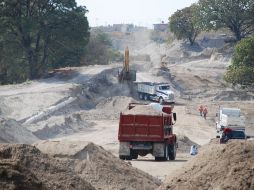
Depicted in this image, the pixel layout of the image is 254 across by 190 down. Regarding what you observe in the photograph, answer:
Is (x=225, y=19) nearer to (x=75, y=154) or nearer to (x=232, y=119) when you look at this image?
(x=232, y=119)

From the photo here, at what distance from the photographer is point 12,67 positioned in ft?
237

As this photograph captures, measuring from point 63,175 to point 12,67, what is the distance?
58.4 metres

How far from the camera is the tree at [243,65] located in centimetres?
6794

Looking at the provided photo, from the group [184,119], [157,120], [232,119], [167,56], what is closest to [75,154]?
[157,120]

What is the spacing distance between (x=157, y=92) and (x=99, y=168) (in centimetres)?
4563

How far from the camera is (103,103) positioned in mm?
62438

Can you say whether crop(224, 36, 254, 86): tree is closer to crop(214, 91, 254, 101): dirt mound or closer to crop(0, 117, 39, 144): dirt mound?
crop(214, 91, 254, 101): dirt mound

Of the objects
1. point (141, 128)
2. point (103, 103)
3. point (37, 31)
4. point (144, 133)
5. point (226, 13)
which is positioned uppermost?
point (226, 13)

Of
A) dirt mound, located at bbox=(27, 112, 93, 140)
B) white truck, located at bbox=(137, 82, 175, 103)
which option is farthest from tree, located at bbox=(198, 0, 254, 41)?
dirt mound, located at bbox=(27, 112, 93, 140)

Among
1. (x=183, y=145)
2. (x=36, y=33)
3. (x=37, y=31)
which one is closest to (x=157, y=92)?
(x=37, y=31)

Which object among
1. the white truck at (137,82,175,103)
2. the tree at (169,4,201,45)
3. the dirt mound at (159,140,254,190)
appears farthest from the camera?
the tree at (169,4,201,45)

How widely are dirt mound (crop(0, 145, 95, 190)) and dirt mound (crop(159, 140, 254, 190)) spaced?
2234 mm

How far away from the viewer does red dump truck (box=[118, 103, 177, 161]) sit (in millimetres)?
30422

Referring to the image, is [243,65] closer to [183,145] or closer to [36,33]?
[36,33]
